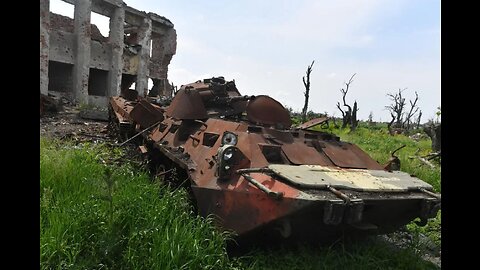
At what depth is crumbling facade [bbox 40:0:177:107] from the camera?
1727cm

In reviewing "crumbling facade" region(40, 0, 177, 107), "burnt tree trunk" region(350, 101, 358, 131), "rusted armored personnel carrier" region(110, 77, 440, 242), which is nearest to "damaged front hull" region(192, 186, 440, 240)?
"rusted armored personnel carrier" region(110, 77, 440, 242)

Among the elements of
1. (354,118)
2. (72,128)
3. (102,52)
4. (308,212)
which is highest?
(102,52)

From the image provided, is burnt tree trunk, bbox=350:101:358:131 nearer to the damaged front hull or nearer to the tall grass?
the damaged front hull

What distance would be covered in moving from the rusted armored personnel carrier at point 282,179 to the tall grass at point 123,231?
0.29m

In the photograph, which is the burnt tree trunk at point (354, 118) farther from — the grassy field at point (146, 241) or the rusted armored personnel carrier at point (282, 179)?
the grassy field at point (146, 241)

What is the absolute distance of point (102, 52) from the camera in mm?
19219

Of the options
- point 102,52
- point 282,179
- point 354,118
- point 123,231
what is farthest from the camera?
point 354,118

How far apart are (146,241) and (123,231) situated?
0.33 m

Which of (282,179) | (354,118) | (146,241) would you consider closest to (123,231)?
(146,241)

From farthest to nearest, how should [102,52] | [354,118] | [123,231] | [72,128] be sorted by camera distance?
[354,118] < [102,52] < [72,128] < [123,231]

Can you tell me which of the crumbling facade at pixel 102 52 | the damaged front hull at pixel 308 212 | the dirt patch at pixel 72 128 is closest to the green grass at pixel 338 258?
the damaged front hull at pixel 308 212

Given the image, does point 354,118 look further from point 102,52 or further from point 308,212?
point 308,212

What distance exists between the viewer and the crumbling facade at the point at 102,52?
56.6 feet
